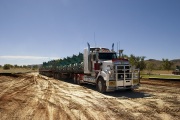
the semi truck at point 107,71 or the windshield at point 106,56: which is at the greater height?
the windshield at point 106,56

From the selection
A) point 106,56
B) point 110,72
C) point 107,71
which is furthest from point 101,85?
point 106,56

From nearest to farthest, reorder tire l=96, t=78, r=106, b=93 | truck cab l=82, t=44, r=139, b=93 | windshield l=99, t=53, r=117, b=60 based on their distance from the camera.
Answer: truck cab l=82, t=44, r=139, b=93, tire l=96, t=78, r=106, b=93, windshield l=99, t=53, r=117, b=60

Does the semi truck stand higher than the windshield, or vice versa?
the windshield

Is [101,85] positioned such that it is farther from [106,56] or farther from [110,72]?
[106,56]

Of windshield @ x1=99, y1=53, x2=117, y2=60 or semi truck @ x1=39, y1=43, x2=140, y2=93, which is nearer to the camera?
semi truck @ x1=39, y1=43, x2=140, y2=93

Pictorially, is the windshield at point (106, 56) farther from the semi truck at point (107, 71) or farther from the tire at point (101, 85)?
the tire at point (101, 85)

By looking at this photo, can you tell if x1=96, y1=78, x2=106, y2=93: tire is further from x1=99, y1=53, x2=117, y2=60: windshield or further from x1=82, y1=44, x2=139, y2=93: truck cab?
x1=99, y1=53, x2=117, y2=60: windshield

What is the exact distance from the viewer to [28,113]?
356 inches

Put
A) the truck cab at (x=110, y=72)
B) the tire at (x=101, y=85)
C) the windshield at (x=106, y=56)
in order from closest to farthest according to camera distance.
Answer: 1. the truck cab at (x=110, y=72)
2. the tire at (x=101, y=85)
3. the windshield at (x=106, y=56)

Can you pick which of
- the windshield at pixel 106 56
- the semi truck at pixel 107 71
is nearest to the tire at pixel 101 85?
the semi truck at pixel 107 71

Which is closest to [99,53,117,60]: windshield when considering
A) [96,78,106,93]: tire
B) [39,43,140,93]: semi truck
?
[39,43,140,93]: semi truck

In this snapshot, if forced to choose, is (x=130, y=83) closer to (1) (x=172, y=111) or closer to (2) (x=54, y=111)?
(1) (x=172, y=111)

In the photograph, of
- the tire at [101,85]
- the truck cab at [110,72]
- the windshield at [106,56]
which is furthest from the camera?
the windshield at [106,56]

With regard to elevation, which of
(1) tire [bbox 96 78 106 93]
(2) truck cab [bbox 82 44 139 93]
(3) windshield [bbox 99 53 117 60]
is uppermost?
(3) windshield [bbox 99 53 117 60]
